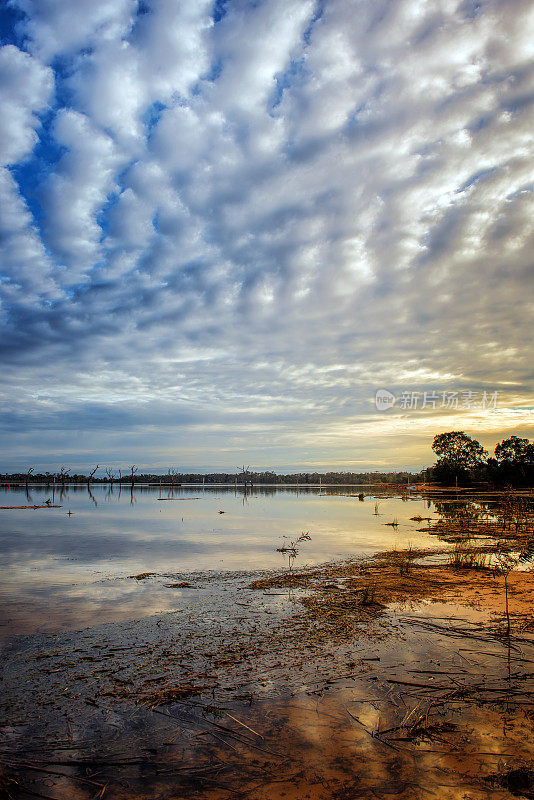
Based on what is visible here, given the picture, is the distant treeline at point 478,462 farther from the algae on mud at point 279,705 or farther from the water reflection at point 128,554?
the algae on mud at point 279,705

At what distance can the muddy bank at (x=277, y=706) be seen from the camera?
14.3ft

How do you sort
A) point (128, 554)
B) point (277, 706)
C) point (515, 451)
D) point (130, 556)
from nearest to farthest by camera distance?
1. point (277, 706)
2. point (130, 556)
3. point (128, 554)
4. point (515, 451)

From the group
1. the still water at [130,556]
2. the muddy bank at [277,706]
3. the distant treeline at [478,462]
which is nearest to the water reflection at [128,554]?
the still water at [130,556]

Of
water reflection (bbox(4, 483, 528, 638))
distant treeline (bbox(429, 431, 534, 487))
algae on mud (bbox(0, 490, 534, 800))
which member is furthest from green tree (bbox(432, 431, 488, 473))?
algae on mud (bbox(0, 490, 534, 800))

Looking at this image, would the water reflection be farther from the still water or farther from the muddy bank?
the muddy bank

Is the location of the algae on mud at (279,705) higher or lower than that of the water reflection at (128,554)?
higher

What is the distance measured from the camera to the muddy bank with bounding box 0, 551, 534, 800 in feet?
14.3

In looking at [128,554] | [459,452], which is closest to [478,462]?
[459,452]

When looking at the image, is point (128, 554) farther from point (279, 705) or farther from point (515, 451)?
point (515, 451)

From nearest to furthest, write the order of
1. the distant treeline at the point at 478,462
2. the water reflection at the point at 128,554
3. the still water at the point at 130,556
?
the still water at the point at 130,556
the water reflection at the point at 128,554
the distant treeline at the point at 478,462

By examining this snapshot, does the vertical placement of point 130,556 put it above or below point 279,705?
below

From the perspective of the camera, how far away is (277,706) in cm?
583

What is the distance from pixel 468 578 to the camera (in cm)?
1407

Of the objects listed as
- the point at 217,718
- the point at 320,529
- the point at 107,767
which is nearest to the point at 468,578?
the point at 217,718
